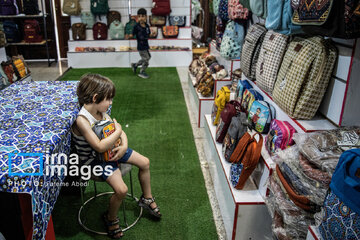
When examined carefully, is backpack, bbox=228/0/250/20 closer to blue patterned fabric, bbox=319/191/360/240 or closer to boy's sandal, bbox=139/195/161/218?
boy's sandal, bbox=139/195/161/218

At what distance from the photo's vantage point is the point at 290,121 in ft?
7.54

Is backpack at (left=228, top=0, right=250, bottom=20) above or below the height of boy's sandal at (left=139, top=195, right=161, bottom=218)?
above

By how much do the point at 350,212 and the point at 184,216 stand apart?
153 cm

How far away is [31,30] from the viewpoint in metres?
8.23

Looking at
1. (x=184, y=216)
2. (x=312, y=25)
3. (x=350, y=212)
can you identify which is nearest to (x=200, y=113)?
(x=184, y=216)

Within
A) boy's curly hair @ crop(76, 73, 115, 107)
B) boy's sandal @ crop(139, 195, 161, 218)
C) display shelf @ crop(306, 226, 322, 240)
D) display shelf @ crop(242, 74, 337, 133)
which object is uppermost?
A: boy's curly hair @ crop(76, 73, 115, 107)

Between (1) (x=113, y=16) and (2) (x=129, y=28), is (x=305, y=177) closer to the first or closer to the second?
(2) (x=129, y=28)

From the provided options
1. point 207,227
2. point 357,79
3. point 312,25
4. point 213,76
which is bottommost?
point 207,227

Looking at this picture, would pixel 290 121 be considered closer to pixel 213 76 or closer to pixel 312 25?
pixel 312 25

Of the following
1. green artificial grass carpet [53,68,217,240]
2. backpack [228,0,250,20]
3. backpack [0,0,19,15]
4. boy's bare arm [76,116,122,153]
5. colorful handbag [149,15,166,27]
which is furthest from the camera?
colorful handbag [149,15,166,27]

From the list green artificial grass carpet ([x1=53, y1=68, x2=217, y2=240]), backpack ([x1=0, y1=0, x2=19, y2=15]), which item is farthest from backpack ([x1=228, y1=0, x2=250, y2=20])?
backpack ([x1=0, y1=0, x2=19, y2=15])

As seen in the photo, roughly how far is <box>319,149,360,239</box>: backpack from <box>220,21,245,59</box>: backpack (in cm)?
289

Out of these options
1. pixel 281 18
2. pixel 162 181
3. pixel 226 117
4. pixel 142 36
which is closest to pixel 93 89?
pixel 226 117

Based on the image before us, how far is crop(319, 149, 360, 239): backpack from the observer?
1252mm
